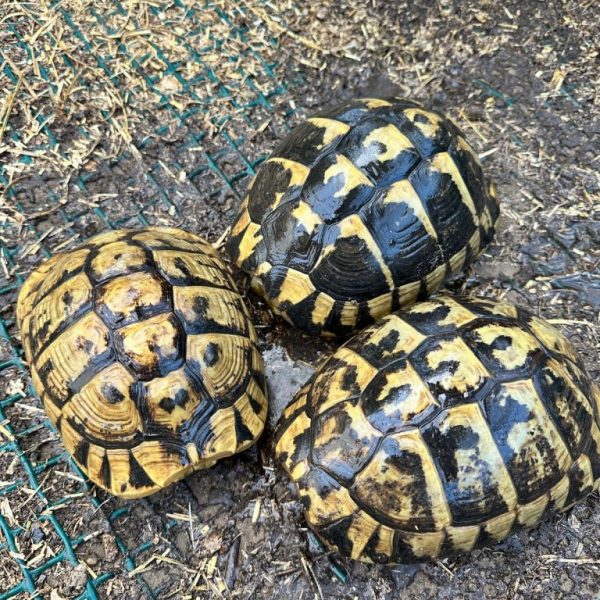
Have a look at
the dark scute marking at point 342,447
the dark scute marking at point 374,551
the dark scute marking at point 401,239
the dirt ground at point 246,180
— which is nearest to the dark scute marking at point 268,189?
the dark scute marking at point 401,239

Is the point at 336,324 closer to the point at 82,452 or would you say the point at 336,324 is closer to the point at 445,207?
the point at 445,207

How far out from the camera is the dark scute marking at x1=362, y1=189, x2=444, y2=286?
9.84 feet

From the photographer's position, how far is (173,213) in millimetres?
3861

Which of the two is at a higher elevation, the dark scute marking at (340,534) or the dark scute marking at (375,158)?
the dark scute marking at (375,158)

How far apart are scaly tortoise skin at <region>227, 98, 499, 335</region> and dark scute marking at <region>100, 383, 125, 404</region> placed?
982 millimetres

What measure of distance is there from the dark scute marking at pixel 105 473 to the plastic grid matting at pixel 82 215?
33 cm

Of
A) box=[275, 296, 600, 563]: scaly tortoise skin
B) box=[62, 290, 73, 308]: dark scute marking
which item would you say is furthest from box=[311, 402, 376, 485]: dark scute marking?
box=[62, 290, 73, 308]: dark scute marking

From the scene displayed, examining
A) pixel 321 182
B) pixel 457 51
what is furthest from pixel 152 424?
pixel 457 51

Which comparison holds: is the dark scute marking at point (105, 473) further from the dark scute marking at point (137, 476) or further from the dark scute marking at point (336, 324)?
the dark scute marking at point (336, 324)

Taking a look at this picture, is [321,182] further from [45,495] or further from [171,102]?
[45,495]

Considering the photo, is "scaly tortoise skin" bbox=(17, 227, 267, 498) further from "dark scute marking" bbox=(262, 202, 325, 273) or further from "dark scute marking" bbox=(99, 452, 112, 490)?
"dark scute marking" bbox=(262, 202, 325, 273)

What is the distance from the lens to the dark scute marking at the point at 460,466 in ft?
8.00

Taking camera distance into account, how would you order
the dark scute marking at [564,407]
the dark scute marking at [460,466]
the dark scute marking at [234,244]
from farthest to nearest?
the dark scute marking at [234,244], the dark scute marking at [564,407], the dark scute marking at [460,466]

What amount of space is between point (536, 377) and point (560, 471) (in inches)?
17.1
